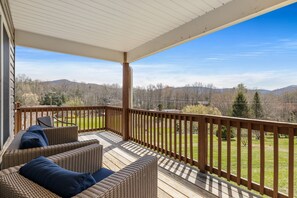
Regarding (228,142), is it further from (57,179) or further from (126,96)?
(126,96)

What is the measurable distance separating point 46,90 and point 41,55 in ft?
9.93

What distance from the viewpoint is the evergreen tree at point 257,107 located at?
347 inches

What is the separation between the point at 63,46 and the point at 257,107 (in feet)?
29.4

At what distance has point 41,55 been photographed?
988cm

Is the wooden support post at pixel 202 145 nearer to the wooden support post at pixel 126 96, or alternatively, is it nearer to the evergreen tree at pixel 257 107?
the wooden support post at pixel 126 96

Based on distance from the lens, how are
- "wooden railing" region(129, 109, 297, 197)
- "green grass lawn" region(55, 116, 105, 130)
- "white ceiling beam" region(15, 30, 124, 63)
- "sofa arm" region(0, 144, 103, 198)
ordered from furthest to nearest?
1. "green grass lawn" region(55, 116, 105, 130)
2. "white ceiling beam" region(15, 30, 124, 63)
3. "wooden railing" region(129, 109, 297, 197)
4. "sofa arm" region(0, 144, 103, 198)

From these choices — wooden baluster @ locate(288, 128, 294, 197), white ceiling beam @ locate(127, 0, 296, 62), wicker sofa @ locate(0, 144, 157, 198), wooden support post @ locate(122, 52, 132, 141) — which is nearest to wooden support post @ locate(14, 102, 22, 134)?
wooden support post @ locate(122, 52, 132, 141)

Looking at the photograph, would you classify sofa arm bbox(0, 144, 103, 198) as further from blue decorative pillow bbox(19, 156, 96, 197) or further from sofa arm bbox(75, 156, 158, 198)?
sofa arm bbox(75, 156, 158, 198)

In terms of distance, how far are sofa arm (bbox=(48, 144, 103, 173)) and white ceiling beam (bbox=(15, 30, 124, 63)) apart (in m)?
3.43

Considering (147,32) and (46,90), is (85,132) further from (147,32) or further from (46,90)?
(147,32)

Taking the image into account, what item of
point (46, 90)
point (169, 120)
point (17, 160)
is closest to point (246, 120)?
point (169, 120)

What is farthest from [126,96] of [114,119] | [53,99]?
[53,99]

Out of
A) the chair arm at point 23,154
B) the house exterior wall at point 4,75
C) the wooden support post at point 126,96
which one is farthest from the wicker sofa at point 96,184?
the wooden support post at point 126,96

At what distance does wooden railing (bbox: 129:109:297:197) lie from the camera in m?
2.13
